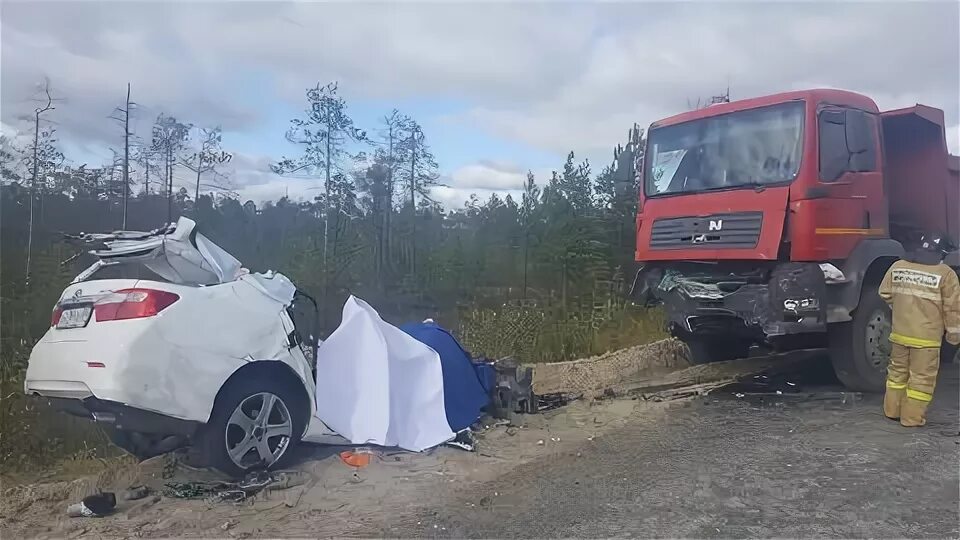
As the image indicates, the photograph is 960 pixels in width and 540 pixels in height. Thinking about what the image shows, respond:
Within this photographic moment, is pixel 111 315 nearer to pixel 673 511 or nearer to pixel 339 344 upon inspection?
pixel 339 344

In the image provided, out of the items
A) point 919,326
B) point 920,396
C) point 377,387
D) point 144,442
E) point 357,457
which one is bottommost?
point 357,457

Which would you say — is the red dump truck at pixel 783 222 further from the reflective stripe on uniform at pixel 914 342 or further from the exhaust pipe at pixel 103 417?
the exhaust pipe at pixel 103 417

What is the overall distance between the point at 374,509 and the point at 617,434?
99.8 inches

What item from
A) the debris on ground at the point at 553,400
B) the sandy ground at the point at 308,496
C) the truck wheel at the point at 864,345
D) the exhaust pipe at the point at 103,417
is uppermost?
the truck wheel at the point at 864,345

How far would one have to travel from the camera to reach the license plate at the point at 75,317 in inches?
189

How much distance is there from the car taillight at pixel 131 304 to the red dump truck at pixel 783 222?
541cm

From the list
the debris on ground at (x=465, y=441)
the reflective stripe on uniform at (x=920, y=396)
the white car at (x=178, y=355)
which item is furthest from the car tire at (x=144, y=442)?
the reflective stripe on uniform at (x=920, y=396)

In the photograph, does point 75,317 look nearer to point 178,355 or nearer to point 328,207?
point 178,355

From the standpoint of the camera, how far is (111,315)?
4.70 meters

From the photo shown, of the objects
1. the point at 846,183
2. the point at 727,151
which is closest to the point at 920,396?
the point at 846,183

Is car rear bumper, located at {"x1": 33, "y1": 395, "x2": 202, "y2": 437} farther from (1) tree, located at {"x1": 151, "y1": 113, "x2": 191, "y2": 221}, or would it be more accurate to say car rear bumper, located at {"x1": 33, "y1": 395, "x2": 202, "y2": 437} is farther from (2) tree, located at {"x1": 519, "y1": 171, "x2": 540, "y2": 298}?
(2) tree, located at {"x1": 519, "y1": 171, "x2": 540, "y2": 298}

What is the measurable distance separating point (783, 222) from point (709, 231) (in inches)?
30.2

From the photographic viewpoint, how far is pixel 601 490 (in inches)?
195

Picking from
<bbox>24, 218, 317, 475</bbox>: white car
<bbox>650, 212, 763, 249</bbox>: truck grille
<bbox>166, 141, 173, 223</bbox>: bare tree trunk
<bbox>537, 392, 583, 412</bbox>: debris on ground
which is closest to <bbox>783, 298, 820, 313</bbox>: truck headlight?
<bbox>650, 212, 763, 249</bbox>: truck grille
